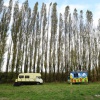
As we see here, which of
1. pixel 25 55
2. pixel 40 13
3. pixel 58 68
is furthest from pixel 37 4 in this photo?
pixel 58 68

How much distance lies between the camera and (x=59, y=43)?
36250 millimetres

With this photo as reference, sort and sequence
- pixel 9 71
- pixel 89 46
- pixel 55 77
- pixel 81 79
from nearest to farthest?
1. pixel 81 79
2. pixel 9 71
3. pixel 55 77
4. pixel 89 46

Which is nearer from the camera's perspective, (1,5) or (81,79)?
(81,79)

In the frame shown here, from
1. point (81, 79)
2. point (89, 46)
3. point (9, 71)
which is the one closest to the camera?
point (81, 79)

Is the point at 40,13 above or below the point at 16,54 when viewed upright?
above

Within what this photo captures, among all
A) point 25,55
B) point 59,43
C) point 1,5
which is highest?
point 1,5

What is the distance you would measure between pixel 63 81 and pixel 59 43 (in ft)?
22.5

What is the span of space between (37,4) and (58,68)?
12.6 meters

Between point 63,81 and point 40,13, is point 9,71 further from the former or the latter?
point 40,13

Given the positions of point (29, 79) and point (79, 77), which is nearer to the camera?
point (29, 79)

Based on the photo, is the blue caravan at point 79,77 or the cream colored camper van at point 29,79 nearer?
the cream colored camper van at point 29,79

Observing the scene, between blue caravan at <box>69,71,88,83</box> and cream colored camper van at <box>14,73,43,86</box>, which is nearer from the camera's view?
cream colored camper van at <box>14,73,43,86</box>

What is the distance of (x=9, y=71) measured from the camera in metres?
31.8

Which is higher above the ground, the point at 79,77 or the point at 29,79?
the point at 79,77
